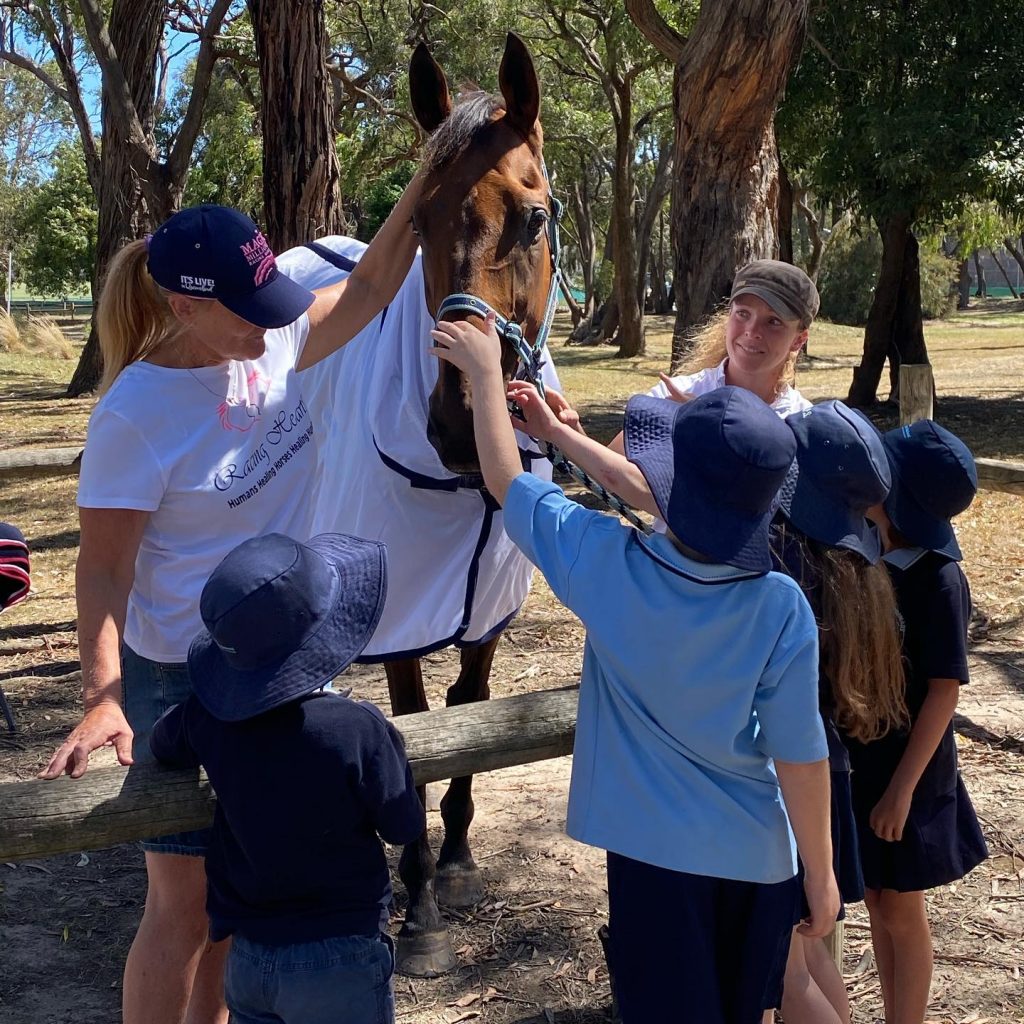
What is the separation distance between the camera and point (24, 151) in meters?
43.2

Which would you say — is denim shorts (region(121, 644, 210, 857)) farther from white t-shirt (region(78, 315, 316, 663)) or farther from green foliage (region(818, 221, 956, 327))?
green foliage (region(818, 221, 956, 327))

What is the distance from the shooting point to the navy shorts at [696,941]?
1977mm

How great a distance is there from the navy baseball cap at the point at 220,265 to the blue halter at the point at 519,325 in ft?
1.58

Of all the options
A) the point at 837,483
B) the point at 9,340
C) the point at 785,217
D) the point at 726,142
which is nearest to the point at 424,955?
the point at 837,483

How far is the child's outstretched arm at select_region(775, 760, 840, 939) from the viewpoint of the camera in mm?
1863

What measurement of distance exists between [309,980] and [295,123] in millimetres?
5704

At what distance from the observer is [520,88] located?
3.04m

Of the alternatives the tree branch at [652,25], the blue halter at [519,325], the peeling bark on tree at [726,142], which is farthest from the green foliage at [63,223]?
the blue halter at [519,325]

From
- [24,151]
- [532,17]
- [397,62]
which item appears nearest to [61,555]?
[397,62]

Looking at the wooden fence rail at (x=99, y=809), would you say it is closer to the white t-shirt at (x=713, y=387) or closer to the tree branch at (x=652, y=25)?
the white t-shirt at (x=713, y=387)

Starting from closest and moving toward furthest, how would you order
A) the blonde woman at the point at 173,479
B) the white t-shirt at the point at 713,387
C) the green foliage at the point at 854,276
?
the blonde woman at the point at 173,479 < the white t-shirt at the point at 713,387 < the green foliage at the point at 854,276

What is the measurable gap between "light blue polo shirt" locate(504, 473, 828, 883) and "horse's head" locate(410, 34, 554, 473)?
0.59 meters

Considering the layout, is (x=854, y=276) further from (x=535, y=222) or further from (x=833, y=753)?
(x=833, y=753)

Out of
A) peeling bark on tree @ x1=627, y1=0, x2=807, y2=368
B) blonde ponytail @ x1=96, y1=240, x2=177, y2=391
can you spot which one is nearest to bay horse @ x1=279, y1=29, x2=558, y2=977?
blonde ponytail @ x1=96, y1=240, x2=177, y2=391
